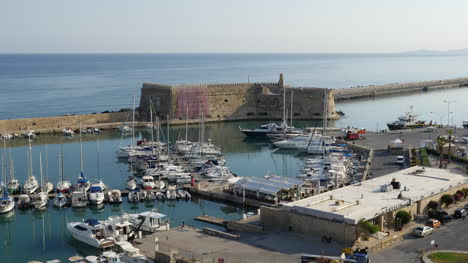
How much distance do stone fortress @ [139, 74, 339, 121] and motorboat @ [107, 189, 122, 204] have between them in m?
37.1

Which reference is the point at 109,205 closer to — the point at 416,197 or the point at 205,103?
the point at 416,197

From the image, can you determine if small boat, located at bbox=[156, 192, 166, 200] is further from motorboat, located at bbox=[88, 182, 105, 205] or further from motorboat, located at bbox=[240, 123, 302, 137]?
motorboat, located at bbox=[240, 123, 302, 137]

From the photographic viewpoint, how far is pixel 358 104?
9919 cm

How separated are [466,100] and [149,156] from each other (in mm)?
77340

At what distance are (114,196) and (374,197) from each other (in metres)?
16.3

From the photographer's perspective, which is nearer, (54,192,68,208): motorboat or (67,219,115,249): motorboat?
(67,219,115,249): motorboat

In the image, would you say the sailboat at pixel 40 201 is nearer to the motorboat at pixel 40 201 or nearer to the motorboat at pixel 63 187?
the motorboat at pixel 40 201

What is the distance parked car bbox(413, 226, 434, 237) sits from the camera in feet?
78.7

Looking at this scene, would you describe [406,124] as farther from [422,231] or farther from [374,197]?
[422,231]

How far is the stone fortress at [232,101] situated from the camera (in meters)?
73.8

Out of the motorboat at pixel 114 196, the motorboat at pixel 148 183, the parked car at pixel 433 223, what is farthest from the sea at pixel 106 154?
the parked car at pixel 433 223

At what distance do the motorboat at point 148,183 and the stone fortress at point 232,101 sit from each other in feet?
110

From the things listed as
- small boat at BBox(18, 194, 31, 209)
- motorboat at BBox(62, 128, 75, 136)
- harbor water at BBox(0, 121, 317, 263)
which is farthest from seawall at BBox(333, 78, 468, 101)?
small boat at BBox(18, 194, 31, 209)

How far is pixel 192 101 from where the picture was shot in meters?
74.1
